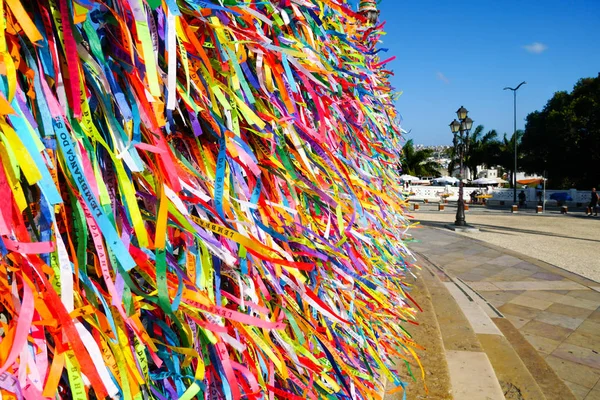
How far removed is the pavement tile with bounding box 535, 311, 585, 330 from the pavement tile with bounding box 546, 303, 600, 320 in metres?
0.14

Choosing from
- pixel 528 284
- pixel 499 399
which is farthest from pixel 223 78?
pixel 528 284

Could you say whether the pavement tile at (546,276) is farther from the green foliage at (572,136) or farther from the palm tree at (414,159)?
the palm tree at (414,159)

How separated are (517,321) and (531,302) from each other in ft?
3.34

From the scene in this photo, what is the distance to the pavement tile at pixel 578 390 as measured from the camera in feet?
11.4

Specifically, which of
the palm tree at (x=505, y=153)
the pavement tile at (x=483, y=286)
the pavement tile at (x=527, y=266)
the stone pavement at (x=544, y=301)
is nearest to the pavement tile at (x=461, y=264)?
the stone pavement at (x=544, y=301)

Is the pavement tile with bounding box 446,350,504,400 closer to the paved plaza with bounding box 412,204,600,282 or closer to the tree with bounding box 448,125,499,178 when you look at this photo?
the paved plaza with bounding box 412,204,600,282

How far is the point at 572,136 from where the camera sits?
3108cm

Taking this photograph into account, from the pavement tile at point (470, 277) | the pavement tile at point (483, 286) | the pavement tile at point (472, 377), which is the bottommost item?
the pavement tile at point (483, 286)

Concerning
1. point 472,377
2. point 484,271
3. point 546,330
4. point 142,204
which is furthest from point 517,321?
point 142,204

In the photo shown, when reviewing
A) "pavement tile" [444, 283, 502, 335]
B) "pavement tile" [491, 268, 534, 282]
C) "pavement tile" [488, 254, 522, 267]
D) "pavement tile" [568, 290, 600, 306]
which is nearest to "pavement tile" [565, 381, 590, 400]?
"pavement tile" [444, 283, 502, 335]

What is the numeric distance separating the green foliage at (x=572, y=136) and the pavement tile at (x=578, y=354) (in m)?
31.9

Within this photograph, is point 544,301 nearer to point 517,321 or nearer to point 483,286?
point 483,286

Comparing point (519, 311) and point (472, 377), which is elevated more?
point (472, 377)

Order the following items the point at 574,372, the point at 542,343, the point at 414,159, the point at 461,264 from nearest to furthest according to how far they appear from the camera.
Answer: the point at 574,372 → the point at 542,343 → the point at 461,264 → the point at 414,159
